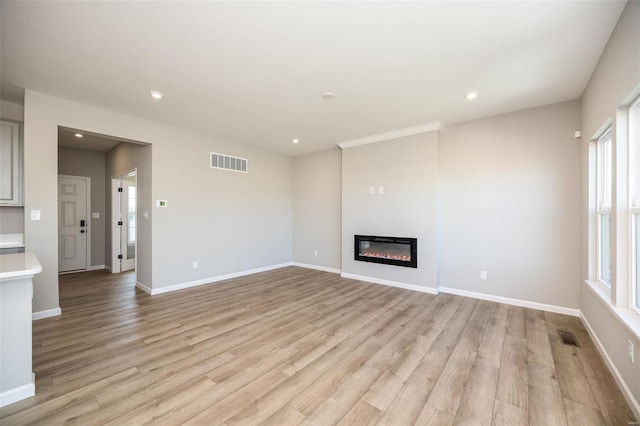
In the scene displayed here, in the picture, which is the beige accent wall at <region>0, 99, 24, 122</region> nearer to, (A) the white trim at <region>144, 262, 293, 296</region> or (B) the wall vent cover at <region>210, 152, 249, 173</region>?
(B) the wall vent cover at <region>210, 152, 249, 173</region>

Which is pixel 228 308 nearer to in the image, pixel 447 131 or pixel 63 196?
pixel 447 131

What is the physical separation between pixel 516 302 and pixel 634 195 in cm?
224

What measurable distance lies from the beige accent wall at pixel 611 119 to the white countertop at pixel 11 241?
5.91m

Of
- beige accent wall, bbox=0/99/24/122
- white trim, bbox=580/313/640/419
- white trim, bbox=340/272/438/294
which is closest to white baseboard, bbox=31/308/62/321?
beige accent wall, bbox=0/99/24/122

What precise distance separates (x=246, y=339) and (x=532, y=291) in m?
3.79

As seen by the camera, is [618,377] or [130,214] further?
[130,214]

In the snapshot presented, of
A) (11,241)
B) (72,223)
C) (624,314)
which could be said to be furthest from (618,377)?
(72,223)

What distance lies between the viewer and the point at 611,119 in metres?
2.15

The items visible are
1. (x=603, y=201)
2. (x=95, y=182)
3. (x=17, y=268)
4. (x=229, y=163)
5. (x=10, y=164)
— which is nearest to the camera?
(x=17, y=268)

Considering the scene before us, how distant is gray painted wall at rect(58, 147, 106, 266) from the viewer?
19.1ft

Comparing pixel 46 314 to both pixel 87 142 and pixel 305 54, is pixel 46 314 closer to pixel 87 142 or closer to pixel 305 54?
pixel 87 142

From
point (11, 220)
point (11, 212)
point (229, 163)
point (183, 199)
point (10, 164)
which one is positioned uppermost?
point (229, 163)

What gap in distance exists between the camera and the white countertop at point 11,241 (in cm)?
311

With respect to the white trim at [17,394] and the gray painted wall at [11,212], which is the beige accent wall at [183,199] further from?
the white trim at [17,394]
